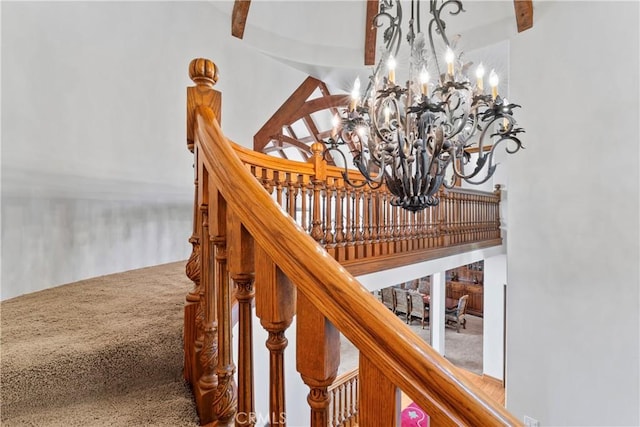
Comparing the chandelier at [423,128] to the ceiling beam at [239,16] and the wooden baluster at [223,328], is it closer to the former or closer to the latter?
the wooden baluster at [223,328]

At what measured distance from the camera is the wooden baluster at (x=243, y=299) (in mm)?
621

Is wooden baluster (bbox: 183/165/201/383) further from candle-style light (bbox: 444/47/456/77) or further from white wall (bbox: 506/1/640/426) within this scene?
white wall (bbox: 506/1/640/426)

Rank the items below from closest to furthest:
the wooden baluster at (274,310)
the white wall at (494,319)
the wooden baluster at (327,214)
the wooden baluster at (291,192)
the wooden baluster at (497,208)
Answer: the wooden baluster at (274,310) < the wooden baluster at (291,192) < the wooden baluster at (327,214) < the wooden baluster at (497,208) < the white wall at (494,319)

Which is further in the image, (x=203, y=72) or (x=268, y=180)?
(x=268, y=180)

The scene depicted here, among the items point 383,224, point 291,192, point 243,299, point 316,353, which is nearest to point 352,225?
point 383,224

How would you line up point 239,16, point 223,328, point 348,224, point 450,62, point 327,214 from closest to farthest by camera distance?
1. point 223,328
2. point 450,62
3. point 327,214
4. point 348,224
5. point 239,16

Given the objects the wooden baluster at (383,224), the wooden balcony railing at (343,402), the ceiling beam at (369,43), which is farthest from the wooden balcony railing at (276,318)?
the ceiling beam at (369,43)

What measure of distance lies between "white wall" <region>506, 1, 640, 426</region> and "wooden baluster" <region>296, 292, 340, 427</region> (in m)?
3.04

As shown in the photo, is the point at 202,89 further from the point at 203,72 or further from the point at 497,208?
the point at 497,208

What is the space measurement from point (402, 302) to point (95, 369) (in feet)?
28.6

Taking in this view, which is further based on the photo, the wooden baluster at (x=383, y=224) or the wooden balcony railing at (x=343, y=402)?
the wooden balcony railing at (x=343, y=402)

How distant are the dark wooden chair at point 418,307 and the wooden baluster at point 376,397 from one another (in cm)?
854

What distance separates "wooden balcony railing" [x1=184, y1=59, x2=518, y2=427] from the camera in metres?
0.43

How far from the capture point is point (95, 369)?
0.94 meters
